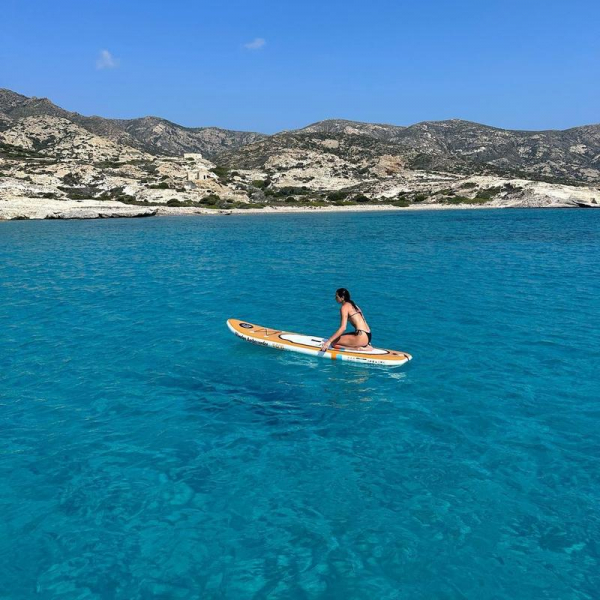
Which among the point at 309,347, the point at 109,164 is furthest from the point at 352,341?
the point at 109,164

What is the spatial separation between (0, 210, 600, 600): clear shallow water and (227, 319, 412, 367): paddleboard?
0.39m

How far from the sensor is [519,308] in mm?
21438

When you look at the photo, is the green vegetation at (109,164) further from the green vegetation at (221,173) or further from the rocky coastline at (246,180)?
the green vegetation at (221,173)

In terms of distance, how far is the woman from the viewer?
14.5 m

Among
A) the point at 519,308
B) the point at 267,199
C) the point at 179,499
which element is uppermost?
the point at 267,199

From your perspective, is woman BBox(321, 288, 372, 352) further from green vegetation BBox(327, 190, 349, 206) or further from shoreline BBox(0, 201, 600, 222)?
green vegetation BBox(327, 190, 349, 206)

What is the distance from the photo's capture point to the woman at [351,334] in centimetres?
1455

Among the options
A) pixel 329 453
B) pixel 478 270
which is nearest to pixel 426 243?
pixel 478 270

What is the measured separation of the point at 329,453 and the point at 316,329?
30.3ft

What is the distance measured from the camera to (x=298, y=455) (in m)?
9.59

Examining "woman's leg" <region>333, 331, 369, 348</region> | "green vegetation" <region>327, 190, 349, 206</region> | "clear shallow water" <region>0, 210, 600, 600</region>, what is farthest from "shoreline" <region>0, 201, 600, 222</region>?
"woman's leg" <region>333, 331, 369, 348</region>

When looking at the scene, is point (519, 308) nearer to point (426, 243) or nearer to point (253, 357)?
point (253, 357)

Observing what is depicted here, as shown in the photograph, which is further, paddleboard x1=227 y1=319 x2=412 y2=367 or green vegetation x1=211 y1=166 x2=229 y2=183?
green vegetation x1=211 y1=166 x2=229 y2=183

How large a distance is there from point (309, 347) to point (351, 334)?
1.46 m
